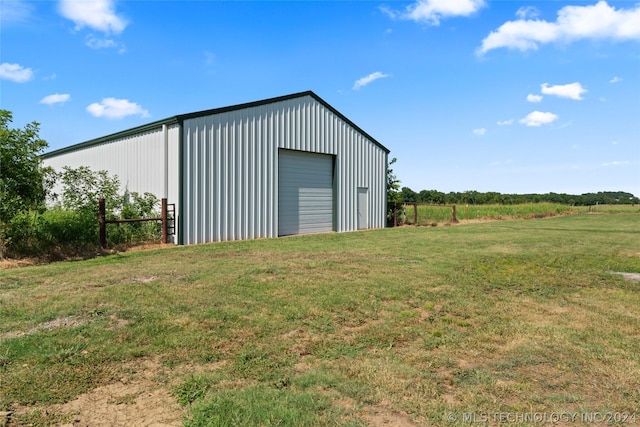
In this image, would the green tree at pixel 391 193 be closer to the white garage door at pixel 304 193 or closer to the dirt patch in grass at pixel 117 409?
the white garage door at pixel 304 193

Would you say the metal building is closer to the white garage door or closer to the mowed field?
the white garage door

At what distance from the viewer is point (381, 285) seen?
6328mm

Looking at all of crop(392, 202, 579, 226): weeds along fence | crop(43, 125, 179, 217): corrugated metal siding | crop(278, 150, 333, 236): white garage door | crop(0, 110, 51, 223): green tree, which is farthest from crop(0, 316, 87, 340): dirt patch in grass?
crop(392, 202, 579, 226): weeds along fence

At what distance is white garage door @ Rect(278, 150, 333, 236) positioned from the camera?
1631cm

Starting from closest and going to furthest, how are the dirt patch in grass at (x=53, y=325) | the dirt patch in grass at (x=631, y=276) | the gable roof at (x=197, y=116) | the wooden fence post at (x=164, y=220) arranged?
the dirt patch in grass at (x=53, y=325)
the dirt patch in grass at (x=631, y=276)
the wooden fence post at (x=164, y=220)
the gable roof at (x=197, y=116)

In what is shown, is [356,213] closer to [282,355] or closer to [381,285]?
[381,285]

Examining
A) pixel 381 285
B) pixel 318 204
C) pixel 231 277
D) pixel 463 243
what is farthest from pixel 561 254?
pixel 318 204

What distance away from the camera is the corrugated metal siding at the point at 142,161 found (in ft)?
43.4

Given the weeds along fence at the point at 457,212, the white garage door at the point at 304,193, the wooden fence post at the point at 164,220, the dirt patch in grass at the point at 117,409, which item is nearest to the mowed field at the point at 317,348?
the dirt patch in grass at the point at 117,409

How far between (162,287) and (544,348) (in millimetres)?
5105

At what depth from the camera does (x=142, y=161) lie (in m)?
14.6

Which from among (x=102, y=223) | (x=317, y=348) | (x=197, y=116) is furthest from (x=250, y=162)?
(x=317, y=348)

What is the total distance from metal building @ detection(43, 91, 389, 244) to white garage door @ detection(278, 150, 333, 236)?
0.14 ft

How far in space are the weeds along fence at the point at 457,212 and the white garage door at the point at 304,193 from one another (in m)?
5.83
